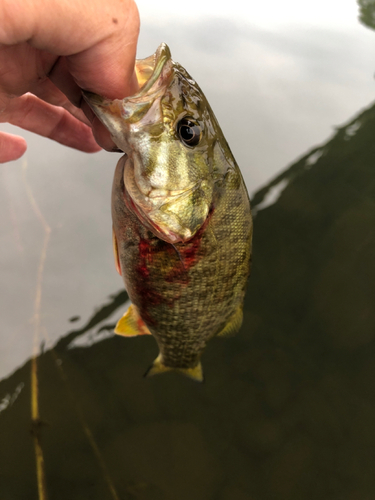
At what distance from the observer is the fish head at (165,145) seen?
3.14 feet

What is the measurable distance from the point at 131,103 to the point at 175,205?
32cm

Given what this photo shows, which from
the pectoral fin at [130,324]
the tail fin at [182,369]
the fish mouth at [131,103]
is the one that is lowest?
the tail fin at [182,369]

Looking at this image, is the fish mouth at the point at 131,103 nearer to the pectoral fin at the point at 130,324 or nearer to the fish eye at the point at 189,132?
the fish eye at the point at 189,132

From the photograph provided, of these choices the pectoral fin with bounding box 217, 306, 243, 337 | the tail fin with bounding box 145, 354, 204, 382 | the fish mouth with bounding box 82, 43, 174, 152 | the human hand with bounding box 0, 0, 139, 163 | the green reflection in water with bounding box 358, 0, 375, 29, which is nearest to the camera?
the human hand with bounding box 0, 0, 139, 163

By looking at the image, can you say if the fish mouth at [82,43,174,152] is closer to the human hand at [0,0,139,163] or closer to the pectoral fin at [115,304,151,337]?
the human hand at [0,0,139,163]

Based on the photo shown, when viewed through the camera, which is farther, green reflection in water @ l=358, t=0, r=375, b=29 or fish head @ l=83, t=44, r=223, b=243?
green reflection in water @ l=358, t=0, r=375, b=29

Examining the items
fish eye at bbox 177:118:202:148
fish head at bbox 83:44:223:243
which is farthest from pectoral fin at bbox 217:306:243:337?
fish eye at bbox 177:118:202:148

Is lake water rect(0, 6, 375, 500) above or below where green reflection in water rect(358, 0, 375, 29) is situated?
below

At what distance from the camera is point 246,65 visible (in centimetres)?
388

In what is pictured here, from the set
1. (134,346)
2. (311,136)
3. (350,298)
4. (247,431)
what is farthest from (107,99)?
(311,136)

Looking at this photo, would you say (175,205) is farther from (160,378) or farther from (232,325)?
(160,378)

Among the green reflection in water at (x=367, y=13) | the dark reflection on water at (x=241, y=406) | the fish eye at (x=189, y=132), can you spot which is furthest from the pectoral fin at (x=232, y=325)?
the green reflection in water at (x=367, y=13)

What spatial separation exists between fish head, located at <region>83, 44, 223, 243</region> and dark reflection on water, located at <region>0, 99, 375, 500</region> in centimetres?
158

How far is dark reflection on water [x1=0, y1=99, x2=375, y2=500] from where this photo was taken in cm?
204
